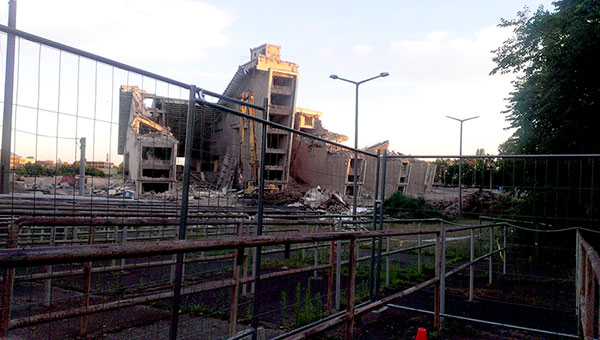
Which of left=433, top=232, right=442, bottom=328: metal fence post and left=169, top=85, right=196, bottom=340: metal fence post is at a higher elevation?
left=169, top=85, right=196, bottom=340: metal fence post

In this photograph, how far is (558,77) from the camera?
12180mm

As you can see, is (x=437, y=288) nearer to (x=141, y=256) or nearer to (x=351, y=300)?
(x=351, y=300)

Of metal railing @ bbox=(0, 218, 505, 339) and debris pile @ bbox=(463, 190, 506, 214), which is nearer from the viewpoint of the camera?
metal railing @ bbox=(0, 218, 505, 339)

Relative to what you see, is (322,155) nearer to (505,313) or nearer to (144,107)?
(505,313)

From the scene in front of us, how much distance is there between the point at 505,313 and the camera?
6531 millimetres

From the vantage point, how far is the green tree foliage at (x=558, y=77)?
11.4 m

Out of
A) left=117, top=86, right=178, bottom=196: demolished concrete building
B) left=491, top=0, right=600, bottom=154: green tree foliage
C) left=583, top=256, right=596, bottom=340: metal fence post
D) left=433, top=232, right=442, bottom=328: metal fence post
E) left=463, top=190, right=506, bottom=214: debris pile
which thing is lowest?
left=433, top=232, right=442, bottom=328: metal fence post

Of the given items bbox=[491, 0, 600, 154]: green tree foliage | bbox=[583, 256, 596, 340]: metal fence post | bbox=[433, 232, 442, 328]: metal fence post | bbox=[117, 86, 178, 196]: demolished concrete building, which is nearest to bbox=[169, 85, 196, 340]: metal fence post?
bbox=[117, 86, 178, 196]: demolished concrete building

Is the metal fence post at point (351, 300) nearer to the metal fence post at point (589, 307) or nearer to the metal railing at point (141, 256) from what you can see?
the metal railing at point (141, 256)

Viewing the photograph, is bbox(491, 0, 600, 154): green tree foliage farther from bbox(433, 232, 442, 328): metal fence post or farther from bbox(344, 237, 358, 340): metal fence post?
bbox(344, 237, 358, 340): metal fence post

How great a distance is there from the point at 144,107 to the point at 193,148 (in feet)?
1.79

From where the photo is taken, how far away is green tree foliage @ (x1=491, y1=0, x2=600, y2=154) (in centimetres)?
1143

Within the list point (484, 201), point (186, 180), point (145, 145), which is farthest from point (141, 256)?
point (484, 201)

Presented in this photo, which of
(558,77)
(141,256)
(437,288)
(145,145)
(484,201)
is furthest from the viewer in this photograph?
(558,77)
